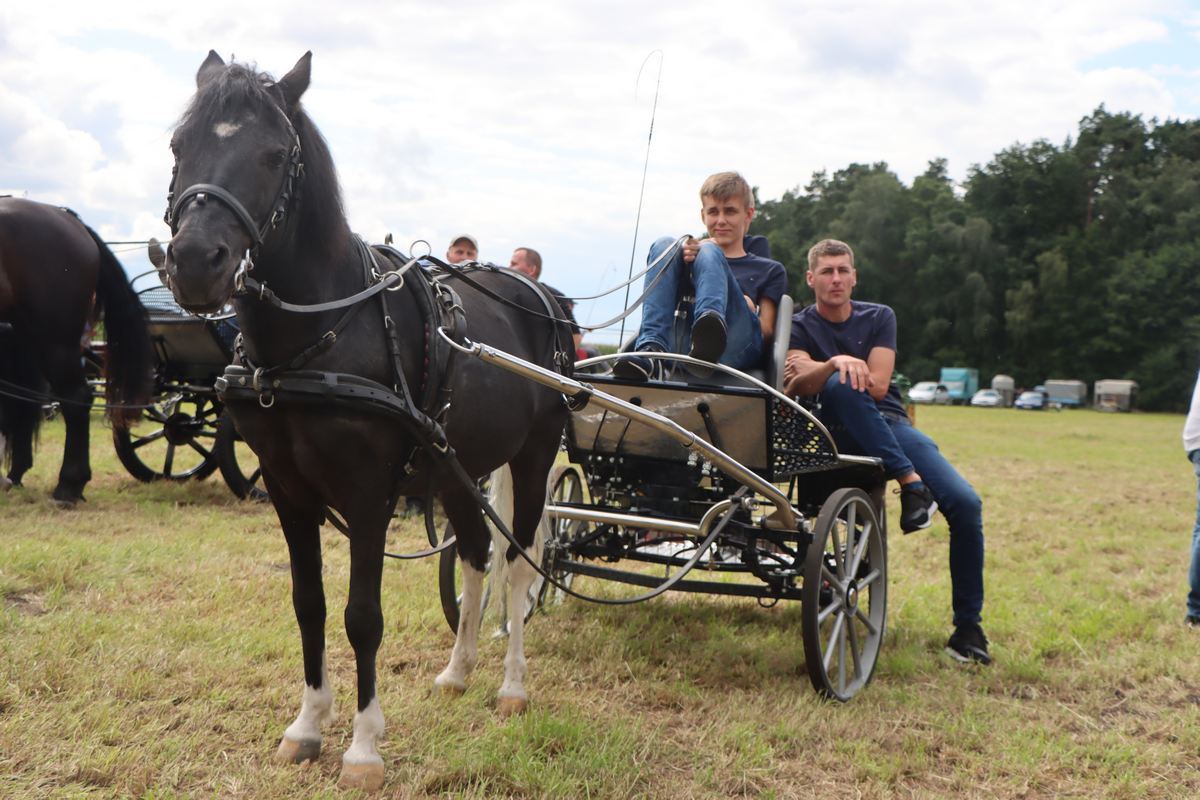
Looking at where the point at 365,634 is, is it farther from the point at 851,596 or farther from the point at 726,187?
the point at 726,187

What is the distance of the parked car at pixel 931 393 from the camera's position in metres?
52.9

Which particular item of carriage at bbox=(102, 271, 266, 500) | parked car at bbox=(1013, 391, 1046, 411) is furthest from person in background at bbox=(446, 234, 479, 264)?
parked car at bbox=(1013, 391, 1046, 411)

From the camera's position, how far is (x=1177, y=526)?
950 cm

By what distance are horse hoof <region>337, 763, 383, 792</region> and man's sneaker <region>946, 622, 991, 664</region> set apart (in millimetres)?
2968

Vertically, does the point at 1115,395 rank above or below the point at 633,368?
below

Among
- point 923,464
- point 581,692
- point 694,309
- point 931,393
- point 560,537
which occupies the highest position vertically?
point 694,309

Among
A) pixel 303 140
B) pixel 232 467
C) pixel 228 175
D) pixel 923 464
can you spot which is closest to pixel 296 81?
pixel 303 140

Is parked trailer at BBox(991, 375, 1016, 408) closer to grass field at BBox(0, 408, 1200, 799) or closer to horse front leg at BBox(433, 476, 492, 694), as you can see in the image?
grass field at BBox(0, 408, 1200, 799)

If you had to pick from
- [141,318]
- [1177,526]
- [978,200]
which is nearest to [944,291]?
[978,200]

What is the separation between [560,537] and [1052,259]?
60.2 metres

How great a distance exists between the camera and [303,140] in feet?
9.73

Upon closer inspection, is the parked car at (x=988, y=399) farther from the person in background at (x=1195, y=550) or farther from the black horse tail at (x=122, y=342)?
the black horse tail at (x=122, y=342)

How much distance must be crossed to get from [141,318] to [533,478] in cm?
448

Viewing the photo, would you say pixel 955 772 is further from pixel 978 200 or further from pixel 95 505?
pixel 978 200
